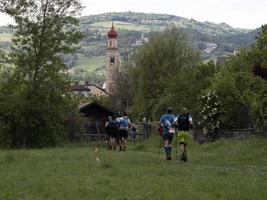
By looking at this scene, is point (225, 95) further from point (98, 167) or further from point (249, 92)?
point (98, 167)

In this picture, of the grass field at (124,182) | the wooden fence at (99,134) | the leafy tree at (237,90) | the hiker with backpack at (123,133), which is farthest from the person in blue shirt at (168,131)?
the wooden fence at (99,134)

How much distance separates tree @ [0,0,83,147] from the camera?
42.8 m

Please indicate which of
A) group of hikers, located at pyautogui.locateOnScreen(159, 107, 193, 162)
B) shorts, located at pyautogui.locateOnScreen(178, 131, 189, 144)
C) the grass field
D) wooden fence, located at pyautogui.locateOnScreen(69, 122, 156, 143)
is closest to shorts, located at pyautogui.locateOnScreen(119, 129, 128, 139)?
group of hikers, located at pyautogui.locateOnScreen(159, 107, 193, 162)

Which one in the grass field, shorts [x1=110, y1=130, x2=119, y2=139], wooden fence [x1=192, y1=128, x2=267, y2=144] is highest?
the grass field

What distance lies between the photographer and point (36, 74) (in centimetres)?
4309

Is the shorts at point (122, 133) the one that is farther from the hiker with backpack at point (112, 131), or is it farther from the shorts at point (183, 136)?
the shorts at point (183, 136)

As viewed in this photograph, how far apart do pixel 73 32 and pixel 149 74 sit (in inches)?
1634

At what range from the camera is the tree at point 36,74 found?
42844 millimetres

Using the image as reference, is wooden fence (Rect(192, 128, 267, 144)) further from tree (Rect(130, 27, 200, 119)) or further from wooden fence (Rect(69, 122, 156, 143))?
tree (Rect(130, 27, 200, 119))

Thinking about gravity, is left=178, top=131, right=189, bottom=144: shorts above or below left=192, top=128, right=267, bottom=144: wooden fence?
above

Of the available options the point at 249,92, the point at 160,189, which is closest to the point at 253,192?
the point at 160,189

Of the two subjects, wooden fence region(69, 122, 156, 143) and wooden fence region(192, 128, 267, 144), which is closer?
wooden fence region(192, 128, 267, 144)

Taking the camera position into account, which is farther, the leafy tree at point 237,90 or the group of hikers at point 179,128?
the leafy tree at point 237,90

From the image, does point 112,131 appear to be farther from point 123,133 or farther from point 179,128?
point 179,128
